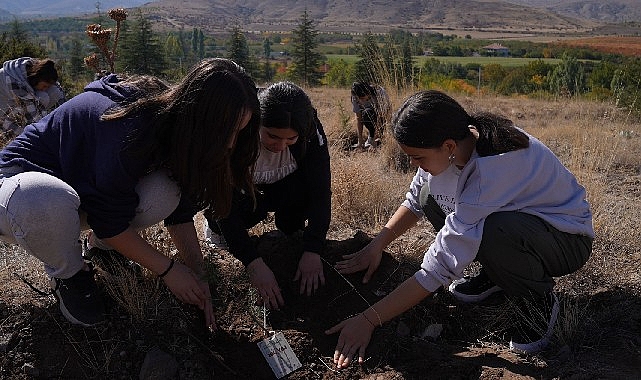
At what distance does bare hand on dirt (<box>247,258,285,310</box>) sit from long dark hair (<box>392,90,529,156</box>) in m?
0.80

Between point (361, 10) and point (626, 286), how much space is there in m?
163

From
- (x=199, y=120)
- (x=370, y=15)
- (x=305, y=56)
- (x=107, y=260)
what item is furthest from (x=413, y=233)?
(x=370, y=15)

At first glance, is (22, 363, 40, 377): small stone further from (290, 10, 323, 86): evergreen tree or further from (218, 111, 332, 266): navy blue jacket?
(290, 10, 323, 86): evergreen tree

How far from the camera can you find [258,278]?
7.25ft

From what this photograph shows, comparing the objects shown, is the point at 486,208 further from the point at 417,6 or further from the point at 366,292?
the point at 417,6

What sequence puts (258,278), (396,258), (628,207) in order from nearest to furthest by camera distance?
(258,278) → (396,258) → (628,207)

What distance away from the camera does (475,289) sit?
238 centimetres

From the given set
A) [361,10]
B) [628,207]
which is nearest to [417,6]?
[361,10]

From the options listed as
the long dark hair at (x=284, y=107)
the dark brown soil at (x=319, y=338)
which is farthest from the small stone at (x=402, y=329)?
the long dark hair at (x=284, y=107)

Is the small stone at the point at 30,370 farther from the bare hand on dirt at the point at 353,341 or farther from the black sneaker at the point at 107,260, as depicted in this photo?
the bare hand on dirt at the point at 353,341

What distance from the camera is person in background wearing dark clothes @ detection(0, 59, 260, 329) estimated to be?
162cm

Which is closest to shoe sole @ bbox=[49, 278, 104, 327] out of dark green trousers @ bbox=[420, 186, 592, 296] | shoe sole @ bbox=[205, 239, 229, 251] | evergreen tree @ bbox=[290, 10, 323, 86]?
shoe sole @ bbox=[205, 239, 229, 251]

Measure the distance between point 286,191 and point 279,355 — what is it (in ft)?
2.79

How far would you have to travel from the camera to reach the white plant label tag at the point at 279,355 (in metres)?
1.96
